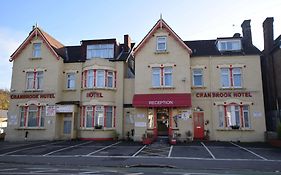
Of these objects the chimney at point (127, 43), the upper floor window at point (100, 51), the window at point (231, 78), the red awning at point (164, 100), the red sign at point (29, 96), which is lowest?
the red awning at point (164, 100)

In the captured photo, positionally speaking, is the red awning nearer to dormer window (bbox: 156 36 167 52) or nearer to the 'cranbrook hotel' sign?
the 'cranbrook hotel' sign

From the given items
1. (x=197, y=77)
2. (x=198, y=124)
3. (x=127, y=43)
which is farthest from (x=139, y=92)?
(x=127, y=43)

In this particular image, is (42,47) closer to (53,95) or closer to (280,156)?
(53,95)

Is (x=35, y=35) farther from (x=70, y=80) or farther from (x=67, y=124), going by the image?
(x=67, y=124)

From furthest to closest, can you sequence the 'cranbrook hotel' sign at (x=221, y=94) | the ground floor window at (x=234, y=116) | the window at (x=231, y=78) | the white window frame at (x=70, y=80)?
the white window frame at (x=70, y=80)
the window at (x=231, y=78)
the 'cranbrook hotel' sign at (x=221, y=94)
the ground floor window at (x=234, y=116)

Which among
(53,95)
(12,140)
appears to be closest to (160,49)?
(53,95)

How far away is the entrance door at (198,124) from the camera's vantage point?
24.0 metres

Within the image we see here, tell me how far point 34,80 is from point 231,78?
2107 cm

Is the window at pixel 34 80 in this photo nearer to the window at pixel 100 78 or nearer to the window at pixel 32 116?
the window at pixel 32 116

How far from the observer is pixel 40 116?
26234 millimetres

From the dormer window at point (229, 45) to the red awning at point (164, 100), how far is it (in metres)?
6.87

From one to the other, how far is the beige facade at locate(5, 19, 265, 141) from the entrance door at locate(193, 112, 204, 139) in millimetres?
96

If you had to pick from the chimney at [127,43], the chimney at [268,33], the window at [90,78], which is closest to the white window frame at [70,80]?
the window at [90,78]

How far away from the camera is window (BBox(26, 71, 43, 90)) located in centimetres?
2711
